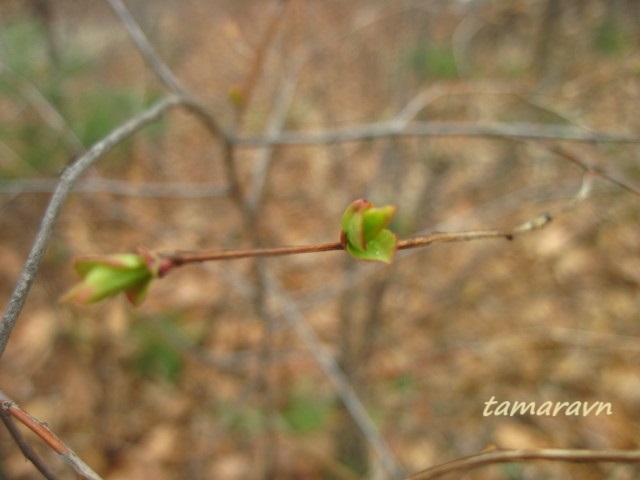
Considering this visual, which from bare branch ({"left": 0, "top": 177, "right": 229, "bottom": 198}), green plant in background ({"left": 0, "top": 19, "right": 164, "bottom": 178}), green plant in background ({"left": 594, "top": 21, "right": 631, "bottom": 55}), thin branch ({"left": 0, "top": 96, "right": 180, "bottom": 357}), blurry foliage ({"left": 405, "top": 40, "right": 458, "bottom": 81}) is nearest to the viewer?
thin branch ({"left": 0, "top": 96, "right": 180, "bottom": 357})

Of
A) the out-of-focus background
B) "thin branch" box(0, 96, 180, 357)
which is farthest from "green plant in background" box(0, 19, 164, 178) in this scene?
"thin branch" box(0, 96, 180, 357)

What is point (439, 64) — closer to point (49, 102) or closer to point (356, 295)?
point (356, 295)

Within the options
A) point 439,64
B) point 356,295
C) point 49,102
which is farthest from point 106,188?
point 439,64

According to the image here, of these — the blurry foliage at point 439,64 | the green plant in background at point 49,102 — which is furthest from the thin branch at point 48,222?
the blurry foliage at point 439,64

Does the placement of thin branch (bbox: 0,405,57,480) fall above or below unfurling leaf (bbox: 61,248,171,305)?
below

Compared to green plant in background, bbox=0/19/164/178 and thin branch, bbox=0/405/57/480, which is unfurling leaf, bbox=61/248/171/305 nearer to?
thin branch, bbox=0/405/57/480

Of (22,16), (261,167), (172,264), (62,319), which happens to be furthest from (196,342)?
(22,16)

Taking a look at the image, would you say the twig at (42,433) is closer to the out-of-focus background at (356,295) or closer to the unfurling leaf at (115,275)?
the unfurling leaf at (115,275)
